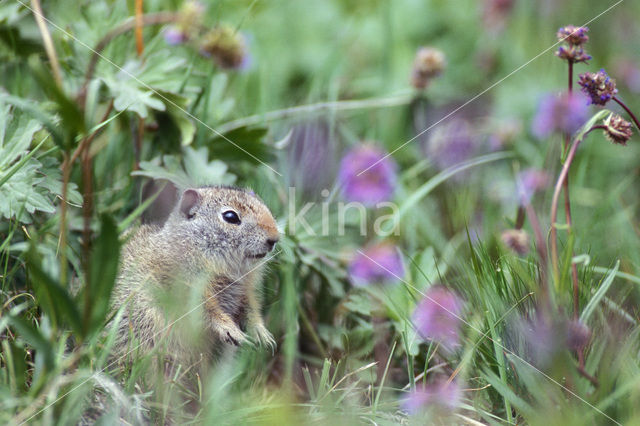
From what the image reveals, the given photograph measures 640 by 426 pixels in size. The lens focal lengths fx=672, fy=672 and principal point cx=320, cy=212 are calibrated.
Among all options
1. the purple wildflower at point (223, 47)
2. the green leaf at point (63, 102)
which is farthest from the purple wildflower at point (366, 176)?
the green leaf at point (63, 102)

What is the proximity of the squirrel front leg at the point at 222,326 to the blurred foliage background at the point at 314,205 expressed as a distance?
89 mm

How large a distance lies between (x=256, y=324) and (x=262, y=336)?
7cm

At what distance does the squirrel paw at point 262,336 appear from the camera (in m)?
2.32

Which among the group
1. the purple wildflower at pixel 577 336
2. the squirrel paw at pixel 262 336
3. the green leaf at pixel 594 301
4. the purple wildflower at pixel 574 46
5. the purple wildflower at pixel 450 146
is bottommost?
the squirrel paw at pixel 262 336

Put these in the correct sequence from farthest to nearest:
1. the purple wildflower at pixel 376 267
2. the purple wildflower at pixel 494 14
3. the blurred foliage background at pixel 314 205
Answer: the purple wildflower at pixel 494 14, the purple wildflower at pixel 376 267, the blurred foliage background at pixel 314 205

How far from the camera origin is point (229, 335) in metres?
2.19

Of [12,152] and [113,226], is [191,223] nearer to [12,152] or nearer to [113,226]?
[12,152]

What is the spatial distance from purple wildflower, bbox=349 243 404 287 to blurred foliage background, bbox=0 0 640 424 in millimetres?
42

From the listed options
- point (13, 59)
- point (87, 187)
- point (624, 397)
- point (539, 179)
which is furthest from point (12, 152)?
point (539, 179)

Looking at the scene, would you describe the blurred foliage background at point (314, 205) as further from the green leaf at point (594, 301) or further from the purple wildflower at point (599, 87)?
the purple wildflower at point (599, 87)

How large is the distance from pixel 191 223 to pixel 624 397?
58.8 inches

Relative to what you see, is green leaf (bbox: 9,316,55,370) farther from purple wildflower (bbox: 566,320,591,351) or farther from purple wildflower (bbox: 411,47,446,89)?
purple wildflower (bbox: 411,47,446,89)

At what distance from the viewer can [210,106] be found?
2.98 m

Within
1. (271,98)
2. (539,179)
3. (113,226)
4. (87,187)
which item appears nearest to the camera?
(113,226)
